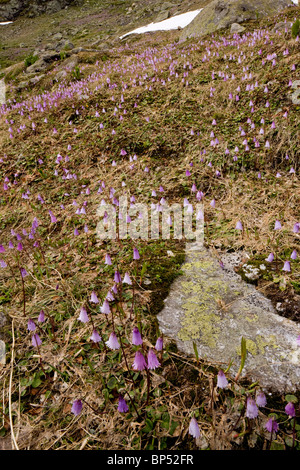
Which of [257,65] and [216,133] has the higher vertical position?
[257,65]

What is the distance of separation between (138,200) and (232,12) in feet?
47.0

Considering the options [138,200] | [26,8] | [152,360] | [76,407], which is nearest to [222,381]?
[152,360]

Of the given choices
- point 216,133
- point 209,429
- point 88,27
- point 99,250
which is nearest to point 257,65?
point 216,133

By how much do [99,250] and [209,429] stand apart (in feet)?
8.88

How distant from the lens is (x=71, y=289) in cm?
328

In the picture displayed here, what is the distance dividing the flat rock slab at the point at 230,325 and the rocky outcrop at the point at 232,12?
1524 cm

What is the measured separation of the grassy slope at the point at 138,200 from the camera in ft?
6.65

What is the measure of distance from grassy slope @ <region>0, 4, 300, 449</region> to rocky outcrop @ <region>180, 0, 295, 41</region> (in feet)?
18.8

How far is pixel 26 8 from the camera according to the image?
63562 millimetres

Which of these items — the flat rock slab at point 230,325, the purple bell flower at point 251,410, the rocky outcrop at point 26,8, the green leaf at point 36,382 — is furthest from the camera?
the rocky outcrop at point 26,8

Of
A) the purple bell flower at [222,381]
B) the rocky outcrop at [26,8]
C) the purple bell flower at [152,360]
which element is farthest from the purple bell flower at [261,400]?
the rocky outcrop at [26,8]

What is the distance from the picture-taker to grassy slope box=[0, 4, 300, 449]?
2027 mm

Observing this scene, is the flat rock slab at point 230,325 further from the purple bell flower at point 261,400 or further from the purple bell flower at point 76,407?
the purple bell flower at point 76,407
